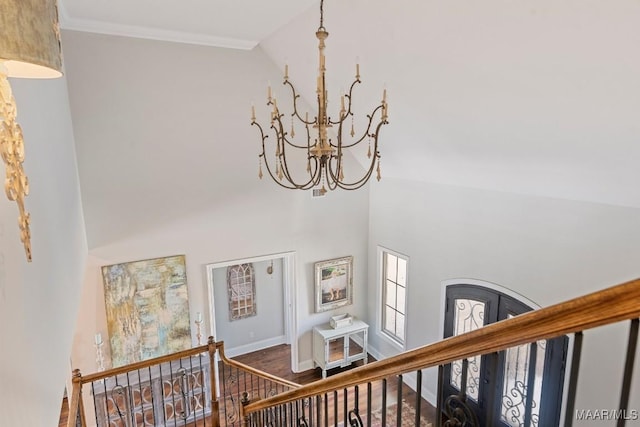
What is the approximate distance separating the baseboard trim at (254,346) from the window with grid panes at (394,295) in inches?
92.8

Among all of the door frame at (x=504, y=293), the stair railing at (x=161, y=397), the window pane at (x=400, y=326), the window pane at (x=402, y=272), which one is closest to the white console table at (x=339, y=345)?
the window pane at (x=400, y=326)

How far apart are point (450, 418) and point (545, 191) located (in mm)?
3351

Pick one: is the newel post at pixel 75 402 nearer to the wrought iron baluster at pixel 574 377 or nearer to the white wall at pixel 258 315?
the wrought iron baluster at pixel 574 377

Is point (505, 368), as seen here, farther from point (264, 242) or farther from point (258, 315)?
point (258, 315)

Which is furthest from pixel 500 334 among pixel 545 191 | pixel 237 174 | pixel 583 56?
pixel 237 174

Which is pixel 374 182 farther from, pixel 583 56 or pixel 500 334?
pixel 500 334

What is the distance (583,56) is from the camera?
91.5 inches

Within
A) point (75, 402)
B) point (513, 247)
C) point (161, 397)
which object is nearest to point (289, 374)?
point (161, 397)

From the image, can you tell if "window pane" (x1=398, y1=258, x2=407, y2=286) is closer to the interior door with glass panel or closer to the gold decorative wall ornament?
the interior door with glass panel

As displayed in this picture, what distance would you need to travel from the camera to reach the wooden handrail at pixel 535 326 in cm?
73

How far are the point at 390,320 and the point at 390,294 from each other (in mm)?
453

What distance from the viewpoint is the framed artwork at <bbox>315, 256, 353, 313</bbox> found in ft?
20.6

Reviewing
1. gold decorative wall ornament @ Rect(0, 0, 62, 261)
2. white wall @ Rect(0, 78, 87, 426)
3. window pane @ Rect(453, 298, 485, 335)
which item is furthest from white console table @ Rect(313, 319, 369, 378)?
gold decorative wall ornament @ Rect(0, 0, 62, 261)

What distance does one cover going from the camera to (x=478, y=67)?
291cm
